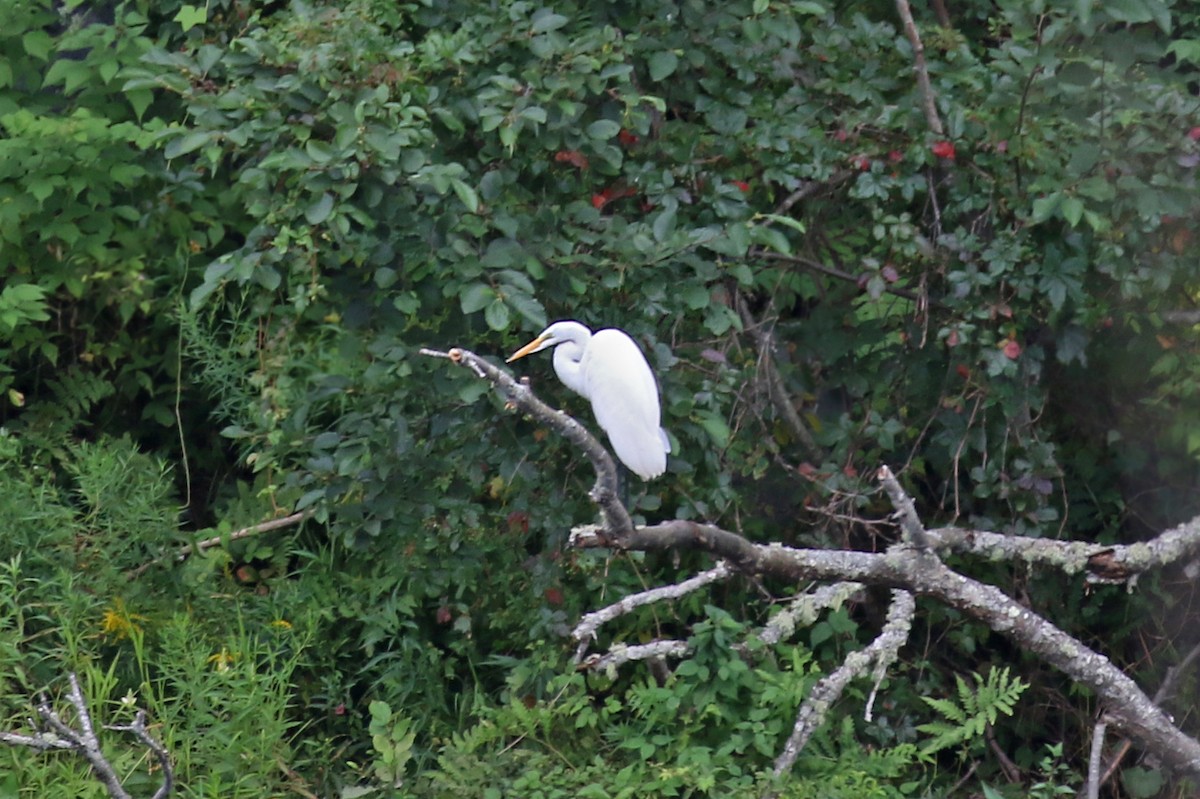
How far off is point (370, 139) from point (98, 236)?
1590mm

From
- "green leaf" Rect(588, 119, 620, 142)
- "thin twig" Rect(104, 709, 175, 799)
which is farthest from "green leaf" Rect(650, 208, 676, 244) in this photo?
"thin twig" Rect(104, 709, 175, 799)

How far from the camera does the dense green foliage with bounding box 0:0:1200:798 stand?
8.96ft

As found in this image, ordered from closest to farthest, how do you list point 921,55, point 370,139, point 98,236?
point 370,139 < point 921,55 < point 98,236

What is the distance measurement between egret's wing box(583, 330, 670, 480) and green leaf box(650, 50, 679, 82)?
0.55 metres

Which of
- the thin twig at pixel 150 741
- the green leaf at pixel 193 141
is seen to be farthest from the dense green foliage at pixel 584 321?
the thin twig at pixel 150 741

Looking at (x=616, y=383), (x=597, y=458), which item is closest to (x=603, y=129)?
(x=616, y=383)

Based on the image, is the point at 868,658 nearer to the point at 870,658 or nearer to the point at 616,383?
the point at 870,658

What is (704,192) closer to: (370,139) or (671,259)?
(671,259)

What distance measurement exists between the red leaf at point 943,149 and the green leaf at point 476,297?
1.15 m

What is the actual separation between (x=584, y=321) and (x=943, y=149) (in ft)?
2.97

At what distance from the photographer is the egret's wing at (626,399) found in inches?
110

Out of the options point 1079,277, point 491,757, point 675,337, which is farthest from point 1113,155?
point 491,757

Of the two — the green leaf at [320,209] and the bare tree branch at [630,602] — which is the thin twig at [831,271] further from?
the green leaf at [320,209]

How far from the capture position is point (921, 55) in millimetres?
3100
